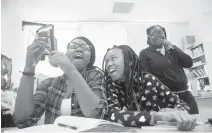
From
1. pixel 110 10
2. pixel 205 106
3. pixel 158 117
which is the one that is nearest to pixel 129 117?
pixel 158 117

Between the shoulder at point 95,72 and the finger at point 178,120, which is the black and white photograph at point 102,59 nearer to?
the shoulder at point 95,72

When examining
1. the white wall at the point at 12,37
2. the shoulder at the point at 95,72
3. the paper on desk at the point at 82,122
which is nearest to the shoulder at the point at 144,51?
the shoulder at the point at 95,72

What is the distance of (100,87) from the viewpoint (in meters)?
0.79

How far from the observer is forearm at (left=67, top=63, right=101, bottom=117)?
0.72 m

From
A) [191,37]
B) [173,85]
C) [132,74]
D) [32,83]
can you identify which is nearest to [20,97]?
[32,83]

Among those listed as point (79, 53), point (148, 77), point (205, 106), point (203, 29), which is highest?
point (203, 29)

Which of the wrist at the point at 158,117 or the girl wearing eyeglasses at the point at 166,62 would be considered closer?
the wrist at the point at 158,117

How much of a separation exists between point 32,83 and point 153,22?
639 mm

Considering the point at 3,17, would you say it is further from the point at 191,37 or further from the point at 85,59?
the point at 191,37

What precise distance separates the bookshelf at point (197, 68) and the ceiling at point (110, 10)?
15 cm

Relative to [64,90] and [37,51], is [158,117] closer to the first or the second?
[64,90]

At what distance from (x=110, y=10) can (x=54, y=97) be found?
0.51 metres

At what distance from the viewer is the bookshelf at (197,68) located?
0.92 meters

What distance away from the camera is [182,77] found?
909mm
